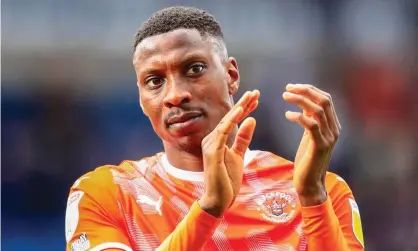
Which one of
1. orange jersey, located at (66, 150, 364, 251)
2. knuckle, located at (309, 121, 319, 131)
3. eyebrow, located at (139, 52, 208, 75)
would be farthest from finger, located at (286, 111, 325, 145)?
eyebrow, located at (139, 52, 208, 75)

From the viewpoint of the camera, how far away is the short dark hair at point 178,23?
175 centimetres

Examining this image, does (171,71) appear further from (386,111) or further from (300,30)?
(386,111)

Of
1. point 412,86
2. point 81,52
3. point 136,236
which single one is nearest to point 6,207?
point 81,52

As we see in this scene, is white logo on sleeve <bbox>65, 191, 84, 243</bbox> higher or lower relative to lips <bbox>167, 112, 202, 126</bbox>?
lower

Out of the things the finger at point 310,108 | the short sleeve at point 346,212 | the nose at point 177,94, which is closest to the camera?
the finger at point 310,108

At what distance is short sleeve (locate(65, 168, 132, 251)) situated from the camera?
1672mm

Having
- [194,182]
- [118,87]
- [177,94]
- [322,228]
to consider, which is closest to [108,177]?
[194,182]

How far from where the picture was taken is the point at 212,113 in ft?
5.61

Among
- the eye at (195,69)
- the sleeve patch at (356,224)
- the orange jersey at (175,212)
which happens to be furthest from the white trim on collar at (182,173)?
the sleeve patch at (356,224)

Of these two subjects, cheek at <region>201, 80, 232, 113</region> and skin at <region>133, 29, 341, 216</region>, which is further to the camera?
cheek at <region>201, 80, 232, 113</region>

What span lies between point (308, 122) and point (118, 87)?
68.3 inches

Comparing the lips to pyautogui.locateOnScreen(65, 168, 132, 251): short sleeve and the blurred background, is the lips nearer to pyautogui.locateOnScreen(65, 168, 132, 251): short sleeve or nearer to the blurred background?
pyautogui.locateOnScreen(65, 168, 132, 251): short sleeve

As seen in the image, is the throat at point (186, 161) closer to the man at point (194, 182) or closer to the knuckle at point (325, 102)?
the man at point (194, 182)

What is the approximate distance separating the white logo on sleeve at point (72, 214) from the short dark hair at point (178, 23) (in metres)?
0.48
